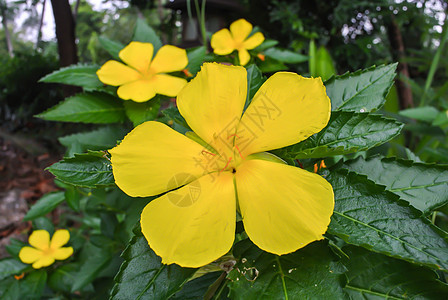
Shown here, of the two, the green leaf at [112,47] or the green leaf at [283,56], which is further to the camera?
the green leaf at [283,56]

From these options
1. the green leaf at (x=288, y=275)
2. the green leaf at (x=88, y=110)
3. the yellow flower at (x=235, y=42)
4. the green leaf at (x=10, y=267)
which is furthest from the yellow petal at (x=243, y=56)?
the green leaf at (x=10, y=267)

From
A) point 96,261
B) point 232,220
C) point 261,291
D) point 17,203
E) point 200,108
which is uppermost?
point 200,108

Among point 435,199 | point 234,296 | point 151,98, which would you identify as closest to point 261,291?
point 234,296

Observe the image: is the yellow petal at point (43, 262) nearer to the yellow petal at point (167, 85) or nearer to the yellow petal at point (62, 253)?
the yellow petal at point (62, 253)

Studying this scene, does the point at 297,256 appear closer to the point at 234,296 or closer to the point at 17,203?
the point at 234,296

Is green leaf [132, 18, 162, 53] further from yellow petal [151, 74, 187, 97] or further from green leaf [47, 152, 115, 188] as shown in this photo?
green leaf [47, 152, 115, 188]

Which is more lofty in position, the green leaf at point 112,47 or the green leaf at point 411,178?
the green leaf at point 112,47

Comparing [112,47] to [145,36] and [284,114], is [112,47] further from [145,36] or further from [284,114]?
[284,114]
